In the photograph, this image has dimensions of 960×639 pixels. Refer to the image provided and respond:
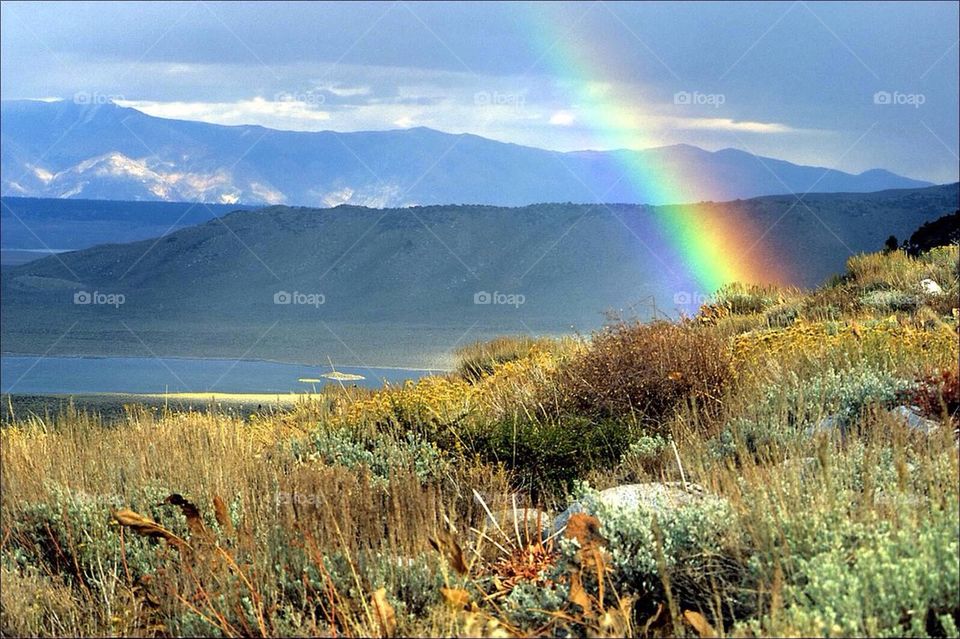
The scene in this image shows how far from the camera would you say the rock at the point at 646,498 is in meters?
5.27


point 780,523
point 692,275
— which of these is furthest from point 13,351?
point 780,523

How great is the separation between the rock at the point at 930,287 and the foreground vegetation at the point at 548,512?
503 cm

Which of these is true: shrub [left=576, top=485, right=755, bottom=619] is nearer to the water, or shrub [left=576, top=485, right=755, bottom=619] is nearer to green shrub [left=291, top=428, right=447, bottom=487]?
green shrub [left=291, top=428, right=447, bottom=487]

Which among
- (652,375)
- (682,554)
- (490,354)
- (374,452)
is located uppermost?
(490,354)

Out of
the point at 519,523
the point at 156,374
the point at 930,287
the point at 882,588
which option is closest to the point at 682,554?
the point at 882,588

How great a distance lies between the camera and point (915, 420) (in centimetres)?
611

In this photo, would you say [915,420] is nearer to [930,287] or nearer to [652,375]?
[652,375]

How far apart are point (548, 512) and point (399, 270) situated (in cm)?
5917

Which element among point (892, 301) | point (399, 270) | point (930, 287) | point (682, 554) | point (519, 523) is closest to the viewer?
point (682, 554)

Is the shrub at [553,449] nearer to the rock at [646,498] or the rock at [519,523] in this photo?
the rock at [519,523]

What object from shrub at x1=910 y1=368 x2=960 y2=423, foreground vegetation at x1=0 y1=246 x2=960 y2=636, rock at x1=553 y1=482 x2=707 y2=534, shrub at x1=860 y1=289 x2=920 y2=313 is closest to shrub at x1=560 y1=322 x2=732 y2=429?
foreground vegetation at x1=0 y1=246 x2=960 y2=636

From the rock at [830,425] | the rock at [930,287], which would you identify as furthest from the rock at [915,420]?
the rock at [930,287]

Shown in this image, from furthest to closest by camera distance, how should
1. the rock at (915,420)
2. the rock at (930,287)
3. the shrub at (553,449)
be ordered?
the rock at (930,287)
the shrub at (553,449)
the rock at (915,420)

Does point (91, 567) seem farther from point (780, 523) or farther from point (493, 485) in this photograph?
point (780, 523)
